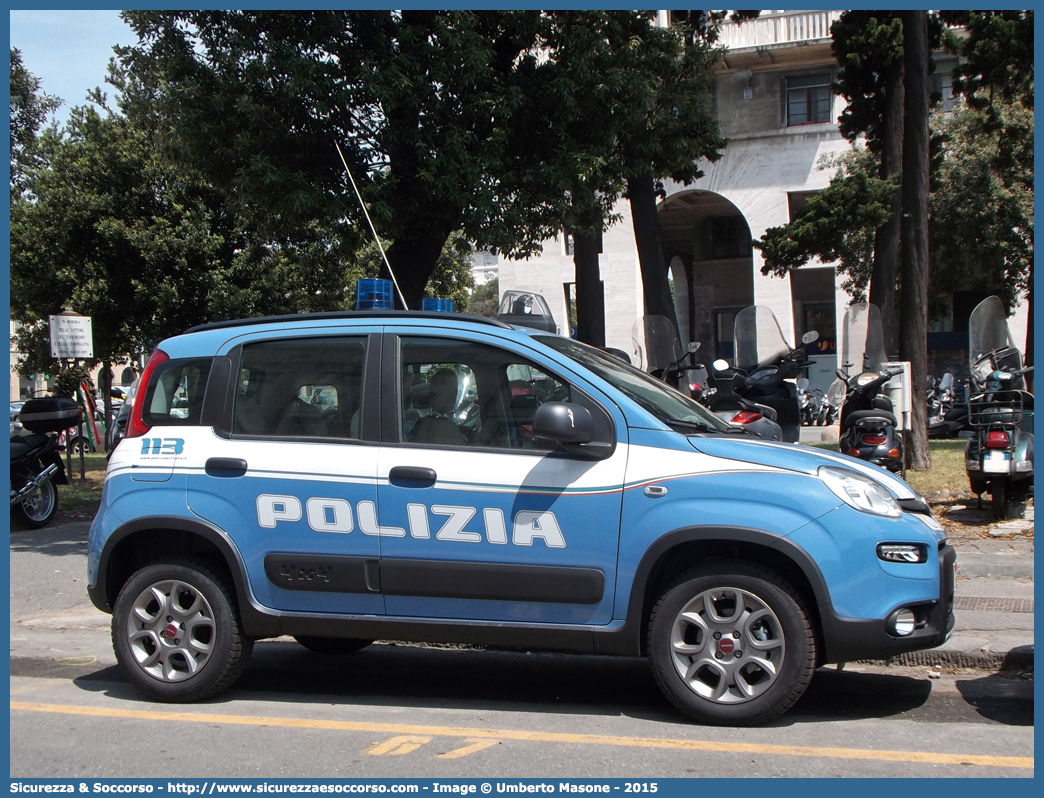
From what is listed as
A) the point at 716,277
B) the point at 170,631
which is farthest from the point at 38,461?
the point at 716,277

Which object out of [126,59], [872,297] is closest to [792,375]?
[872,297]

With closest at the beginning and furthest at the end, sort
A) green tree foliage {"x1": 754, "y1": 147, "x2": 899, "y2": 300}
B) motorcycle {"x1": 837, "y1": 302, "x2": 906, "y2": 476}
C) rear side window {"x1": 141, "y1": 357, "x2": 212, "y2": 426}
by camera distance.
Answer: rear side window {"x1": 141, "y1": 357, "x2": 212, "y2": 426} < motorcycle {"x1": 837, "y1": 302, "x2": 906, "y2": 476} < green tree foliage {"x1": 754, "y1": 147, "x2": 899, "y2": 300}

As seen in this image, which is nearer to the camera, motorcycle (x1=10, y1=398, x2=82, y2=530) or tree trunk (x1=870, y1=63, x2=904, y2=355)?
motorcycle (x1=10, y1=398, x2=82, y2=530)

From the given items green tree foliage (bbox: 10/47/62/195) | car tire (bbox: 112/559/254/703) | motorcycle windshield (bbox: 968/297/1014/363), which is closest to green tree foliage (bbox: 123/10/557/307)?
motorcycle windshield (bbox: 968/297/1014/363)

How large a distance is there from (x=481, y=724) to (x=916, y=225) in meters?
11.3

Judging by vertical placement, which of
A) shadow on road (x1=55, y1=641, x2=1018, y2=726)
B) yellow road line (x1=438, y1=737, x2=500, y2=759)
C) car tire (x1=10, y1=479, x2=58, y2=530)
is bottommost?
shadow on road (x1=55, y1=641, x2=1018, y2=726)

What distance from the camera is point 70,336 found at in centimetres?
1508

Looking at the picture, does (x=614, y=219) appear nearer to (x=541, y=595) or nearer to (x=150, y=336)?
(x=541, y=595)

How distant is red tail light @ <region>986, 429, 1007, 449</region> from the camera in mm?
9242

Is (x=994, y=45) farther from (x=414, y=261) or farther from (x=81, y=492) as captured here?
(x=81, y=492)

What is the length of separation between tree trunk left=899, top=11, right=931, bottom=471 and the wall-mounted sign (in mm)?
11715

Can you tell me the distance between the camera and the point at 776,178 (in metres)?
33.7

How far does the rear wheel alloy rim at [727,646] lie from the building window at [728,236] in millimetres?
36309

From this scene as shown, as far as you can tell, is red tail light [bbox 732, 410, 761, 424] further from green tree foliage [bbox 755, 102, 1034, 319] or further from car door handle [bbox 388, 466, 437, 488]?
green tree foliage [bbox 755, 102, 1034, 319]
